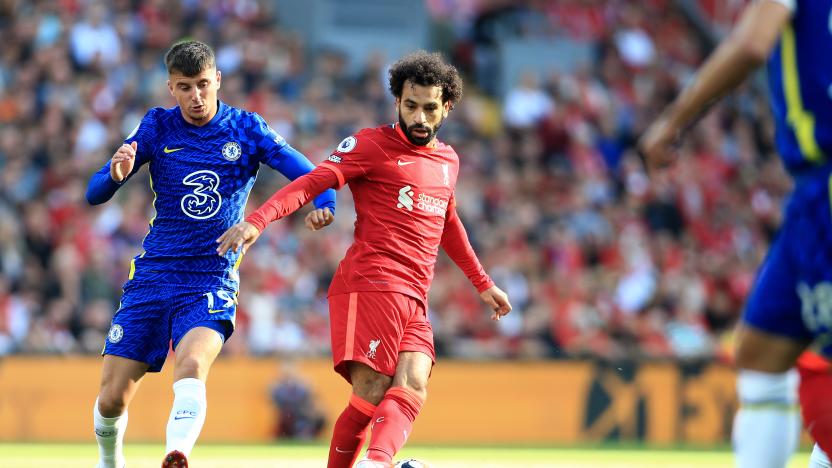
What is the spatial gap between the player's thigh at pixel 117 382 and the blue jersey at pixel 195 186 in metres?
0.46

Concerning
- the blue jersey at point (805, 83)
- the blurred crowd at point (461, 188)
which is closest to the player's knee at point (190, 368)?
the blue jersey at point (805, 83)

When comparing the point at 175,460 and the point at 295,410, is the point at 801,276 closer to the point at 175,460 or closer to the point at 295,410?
the point at 175,460

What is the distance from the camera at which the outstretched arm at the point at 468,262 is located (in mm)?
7016

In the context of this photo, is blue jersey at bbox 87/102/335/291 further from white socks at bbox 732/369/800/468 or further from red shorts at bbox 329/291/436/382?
white socks at bbox 732/369/800/468

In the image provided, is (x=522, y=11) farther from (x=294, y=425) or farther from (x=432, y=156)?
(x=432, y=156)

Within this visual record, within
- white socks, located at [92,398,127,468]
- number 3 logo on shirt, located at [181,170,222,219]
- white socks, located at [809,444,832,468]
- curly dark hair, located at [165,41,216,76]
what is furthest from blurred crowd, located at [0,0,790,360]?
white socks, located at [809,444,832,468]

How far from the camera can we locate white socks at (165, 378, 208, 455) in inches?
233

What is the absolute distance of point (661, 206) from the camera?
1862 centimetres

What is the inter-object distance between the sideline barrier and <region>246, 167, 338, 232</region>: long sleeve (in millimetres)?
7372

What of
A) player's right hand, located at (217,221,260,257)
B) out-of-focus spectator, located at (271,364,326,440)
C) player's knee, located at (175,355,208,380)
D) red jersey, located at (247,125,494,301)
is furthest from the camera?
out-of-focus spectator, located at (271,364,326,440)

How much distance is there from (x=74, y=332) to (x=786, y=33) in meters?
11.1

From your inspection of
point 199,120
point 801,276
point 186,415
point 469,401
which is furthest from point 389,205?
point 469,401

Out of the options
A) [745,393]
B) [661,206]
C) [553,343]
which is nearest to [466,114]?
[661,206]

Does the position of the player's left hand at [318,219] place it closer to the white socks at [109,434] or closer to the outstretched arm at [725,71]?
the white socks at [109,434]
